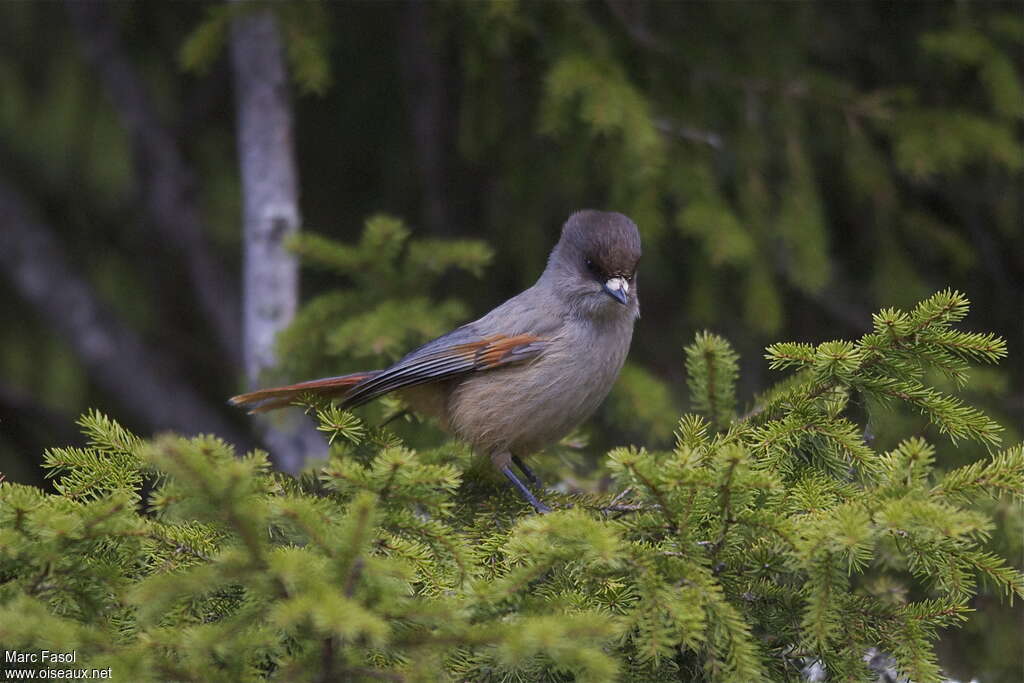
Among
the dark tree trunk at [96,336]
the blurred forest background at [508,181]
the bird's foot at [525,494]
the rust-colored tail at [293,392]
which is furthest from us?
the dark tree trunk at [96,336]

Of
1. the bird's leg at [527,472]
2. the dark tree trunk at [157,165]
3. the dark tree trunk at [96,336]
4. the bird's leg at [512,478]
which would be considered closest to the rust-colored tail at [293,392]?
the bird's leg at [512,478]

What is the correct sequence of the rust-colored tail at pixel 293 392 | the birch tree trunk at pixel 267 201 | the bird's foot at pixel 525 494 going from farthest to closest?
the birch tree trunk at pixel 267 201
the rust-colored tail at pixel 293 392
the bird's foot at pixel 525 494

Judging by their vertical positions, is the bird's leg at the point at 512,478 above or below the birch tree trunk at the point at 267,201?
below

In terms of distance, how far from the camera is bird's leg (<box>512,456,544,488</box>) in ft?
12.7

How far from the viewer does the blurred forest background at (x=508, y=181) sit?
445 centimetres

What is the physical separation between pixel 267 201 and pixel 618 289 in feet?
6.45

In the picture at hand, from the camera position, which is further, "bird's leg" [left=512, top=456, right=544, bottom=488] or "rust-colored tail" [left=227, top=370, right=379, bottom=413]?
"bird's leg" [left=512, top=456, right=544, bottom=488]

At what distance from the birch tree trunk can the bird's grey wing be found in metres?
1.08

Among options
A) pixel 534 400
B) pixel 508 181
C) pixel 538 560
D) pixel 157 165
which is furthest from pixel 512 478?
pixel 157 165

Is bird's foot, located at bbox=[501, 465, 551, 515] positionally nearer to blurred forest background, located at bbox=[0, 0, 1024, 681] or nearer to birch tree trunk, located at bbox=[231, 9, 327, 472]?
blurred forest background, located at bbox=[0, 0, 1024, 681]

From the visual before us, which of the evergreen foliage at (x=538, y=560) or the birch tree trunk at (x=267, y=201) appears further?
the birch tree trunk at (x=267, y=201)

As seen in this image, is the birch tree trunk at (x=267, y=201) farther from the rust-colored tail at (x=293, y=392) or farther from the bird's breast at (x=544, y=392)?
the bird's breast at (x=544, y=392)

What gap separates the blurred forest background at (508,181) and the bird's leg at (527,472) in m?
0.64

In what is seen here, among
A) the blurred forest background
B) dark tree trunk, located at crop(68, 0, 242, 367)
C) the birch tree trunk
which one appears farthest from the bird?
dark tree trunk, located at crop(68, 0, 242, 367)
